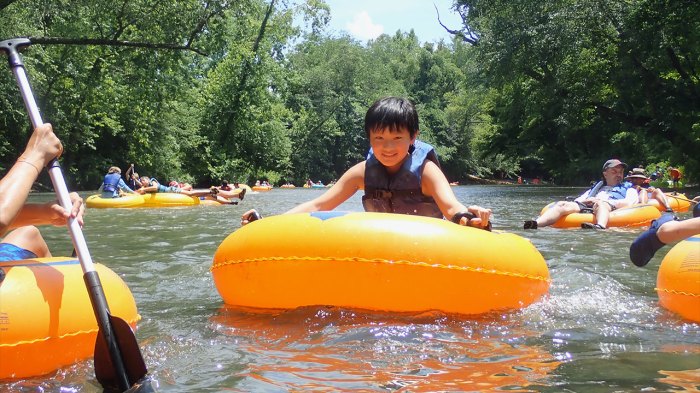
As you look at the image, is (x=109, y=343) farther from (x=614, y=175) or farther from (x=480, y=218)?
(x=614, y=175)

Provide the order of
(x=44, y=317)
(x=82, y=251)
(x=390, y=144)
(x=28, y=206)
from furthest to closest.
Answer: (x=390, y=144)
(x=28, y=206)
(x=82, y=251)
(x=44, y=317)

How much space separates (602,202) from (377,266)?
19.4 feet

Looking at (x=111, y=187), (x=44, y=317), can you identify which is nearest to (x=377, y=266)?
(x=44, y=317)

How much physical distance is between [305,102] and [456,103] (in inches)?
441

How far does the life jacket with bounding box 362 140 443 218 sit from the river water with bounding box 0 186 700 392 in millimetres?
949

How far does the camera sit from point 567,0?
21938mm

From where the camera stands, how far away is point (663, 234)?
12.2ft

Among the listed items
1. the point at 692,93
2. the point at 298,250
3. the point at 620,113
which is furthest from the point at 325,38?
the point at 298,250

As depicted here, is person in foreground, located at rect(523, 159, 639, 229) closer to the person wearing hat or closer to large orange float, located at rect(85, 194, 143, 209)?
the person wearing hat

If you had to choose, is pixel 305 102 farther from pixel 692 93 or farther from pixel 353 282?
pixel 353 282

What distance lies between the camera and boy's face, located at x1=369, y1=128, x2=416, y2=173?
4000 millimetres

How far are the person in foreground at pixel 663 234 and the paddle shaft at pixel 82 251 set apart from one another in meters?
2.77

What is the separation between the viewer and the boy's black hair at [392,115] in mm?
3891

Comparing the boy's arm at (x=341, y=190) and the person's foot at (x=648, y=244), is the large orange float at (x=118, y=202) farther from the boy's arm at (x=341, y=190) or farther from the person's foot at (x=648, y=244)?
the person's foot at (x=648, y=244)
